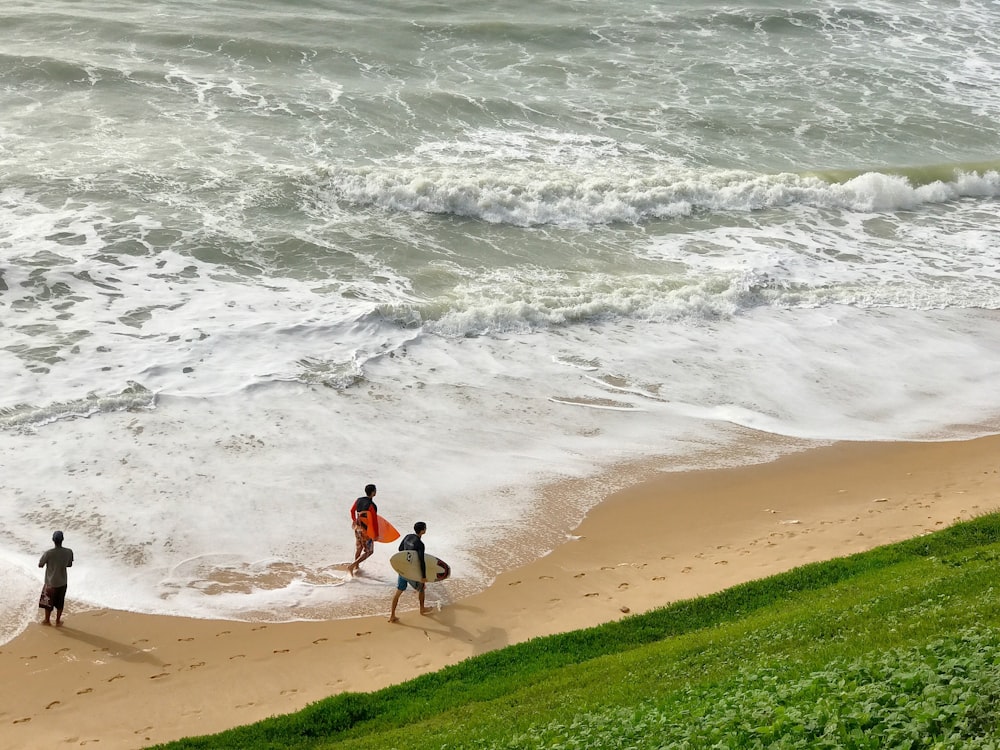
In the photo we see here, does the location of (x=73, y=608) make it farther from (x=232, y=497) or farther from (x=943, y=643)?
(x=943, y=643)

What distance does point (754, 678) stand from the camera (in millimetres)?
9273

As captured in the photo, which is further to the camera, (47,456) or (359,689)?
(47,456)

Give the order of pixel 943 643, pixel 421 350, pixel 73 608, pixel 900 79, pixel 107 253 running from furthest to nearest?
pixel 900 79 → pixel 107 253 → pixel 421 350 → pixel 73 608 → pixel 943 643

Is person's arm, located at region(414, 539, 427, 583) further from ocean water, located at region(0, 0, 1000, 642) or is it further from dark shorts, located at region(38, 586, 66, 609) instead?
dark shorts, located at region(38, 586, 66, 609)

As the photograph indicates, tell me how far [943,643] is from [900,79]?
37.4m

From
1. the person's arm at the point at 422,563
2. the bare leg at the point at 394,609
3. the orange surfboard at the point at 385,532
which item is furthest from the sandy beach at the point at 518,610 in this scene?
the orange surfboard at the point at 385,532

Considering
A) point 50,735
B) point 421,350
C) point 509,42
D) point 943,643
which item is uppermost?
point 509,42

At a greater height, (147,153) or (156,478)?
(147,153)

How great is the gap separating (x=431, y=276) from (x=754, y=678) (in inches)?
639

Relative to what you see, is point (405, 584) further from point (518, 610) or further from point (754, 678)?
point (754, 678)

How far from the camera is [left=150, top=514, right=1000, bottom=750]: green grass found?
7.81 metres

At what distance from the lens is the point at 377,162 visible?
98.2ft

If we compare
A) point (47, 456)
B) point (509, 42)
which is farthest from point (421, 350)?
point (509, 42)

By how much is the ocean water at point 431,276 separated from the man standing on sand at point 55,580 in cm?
38
